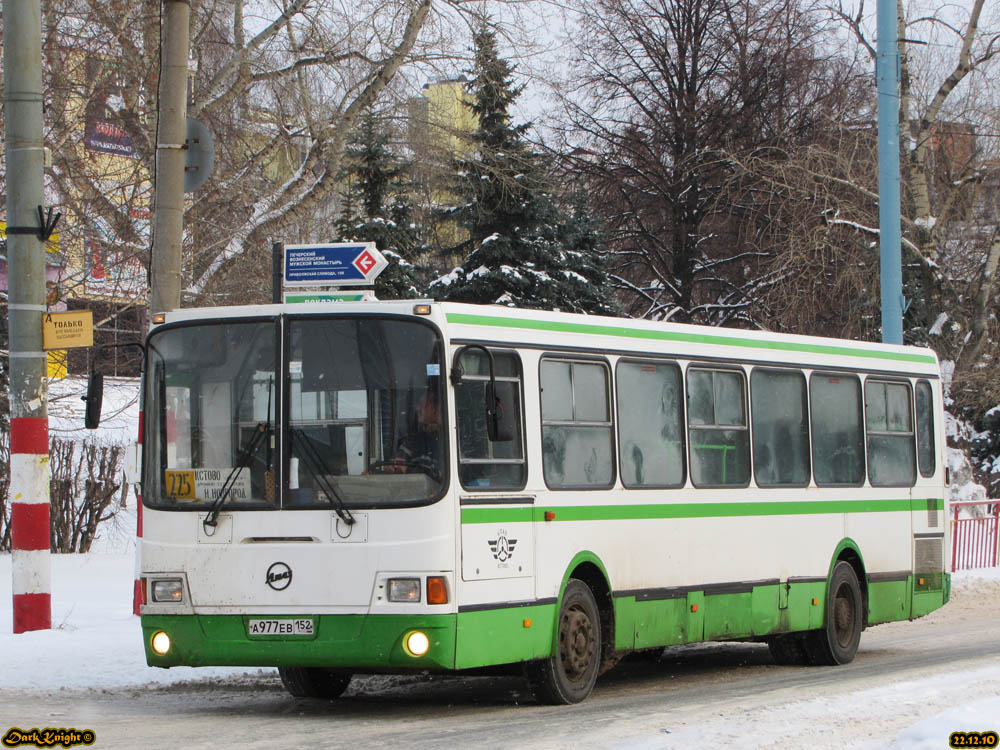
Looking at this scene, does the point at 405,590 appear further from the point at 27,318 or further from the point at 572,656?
the point at 27,318

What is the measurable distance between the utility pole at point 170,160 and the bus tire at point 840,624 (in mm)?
6358

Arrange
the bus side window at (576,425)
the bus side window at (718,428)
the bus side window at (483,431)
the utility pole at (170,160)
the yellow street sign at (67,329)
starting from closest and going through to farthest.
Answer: the bus side window at (483,431), the bus side window at (576,425), the bus side window at (718,428), the utility pole at (170,160), the yellow street sign at (67,329)

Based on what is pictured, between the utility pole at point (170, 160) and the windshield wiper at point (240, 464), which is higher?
the utility pole at point (170, 160)

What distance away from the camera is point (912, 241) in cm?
3034

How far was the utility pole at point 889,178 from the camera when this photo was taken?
815 inches

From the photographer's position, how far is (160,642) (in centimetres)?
980

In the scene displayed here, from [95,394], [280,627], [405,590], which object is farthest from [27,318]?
[405,590]

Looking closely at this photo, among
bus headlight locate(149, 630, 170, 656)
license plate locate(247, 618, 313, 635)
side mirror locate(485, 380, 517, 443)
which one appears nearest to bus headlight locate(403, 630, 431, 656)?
license plate locate(247, 618, 313, 635)

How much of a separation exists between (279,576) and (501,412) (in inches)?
68.2

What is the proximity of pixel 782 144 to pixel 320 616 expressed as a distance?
1116 inches

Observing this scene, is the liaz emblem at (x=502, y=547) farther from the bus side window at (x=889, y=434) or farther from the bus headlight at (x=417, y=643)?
the bus side window at (x=889, y=434)

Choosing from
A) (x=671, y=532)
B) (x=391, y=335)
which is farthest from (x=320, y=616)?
(x=671, y=532)

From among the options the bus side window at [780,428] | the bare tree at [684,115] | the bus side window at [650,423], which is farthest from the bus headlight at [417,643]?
the bare tree at [684,115]

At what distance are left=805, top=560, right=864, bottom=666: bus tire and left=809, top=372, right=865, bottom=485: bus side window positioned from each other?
0.85 meters
